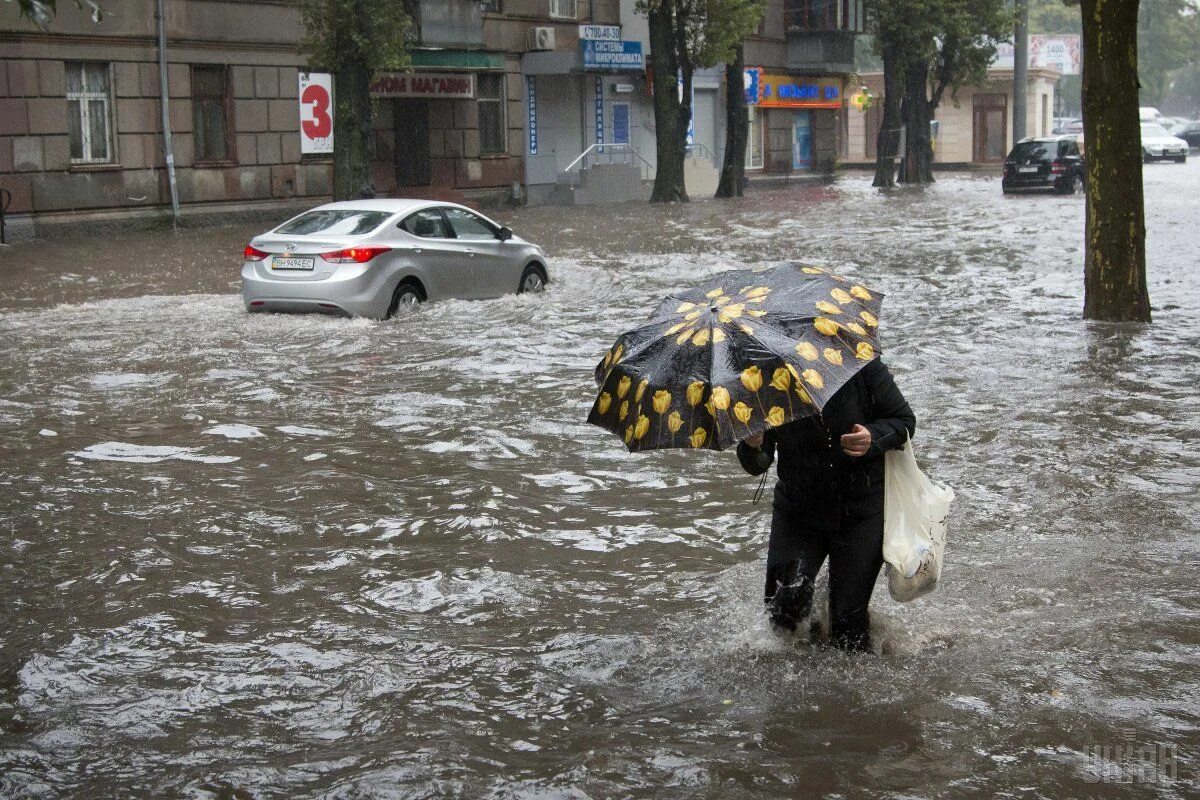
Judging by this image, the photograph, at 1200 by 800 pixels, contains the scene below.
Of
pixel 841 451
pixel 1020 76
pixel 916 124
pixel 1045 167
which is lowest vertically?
pixel 841 451

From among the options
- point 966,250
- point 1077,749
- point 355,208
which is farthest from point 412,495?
point 966,250

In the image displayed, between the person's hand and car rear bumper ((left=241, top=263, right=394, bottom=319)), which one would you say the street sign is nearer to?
car rear bumper ((left=241, top=263, right=394, bottom=319))

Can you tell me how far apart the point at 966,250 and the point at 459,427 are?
14.9 meters

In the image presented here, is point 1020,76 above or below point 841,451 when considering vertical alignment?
above

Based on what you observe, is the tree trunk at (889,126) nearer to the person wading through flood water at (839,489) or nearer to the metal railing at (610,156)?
the metal railing at (610,156)

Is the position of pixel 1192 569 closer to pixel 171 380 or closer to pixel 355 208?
pixel 171 380

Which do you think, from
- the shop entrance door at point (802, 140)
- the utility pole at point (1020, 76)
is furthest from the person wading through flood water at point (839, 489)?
the utility pole at point (1020, 76)

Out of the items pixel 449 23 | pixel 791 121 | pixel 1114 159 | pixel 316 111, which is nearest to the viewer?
pixel 1114 159

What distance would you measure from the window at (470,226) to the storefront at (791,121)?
32.0 meters

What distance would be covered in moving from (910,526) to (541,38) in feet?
→ 109

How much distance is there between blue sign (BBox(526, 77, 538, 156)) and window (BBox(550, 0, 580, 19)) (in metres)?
2.17

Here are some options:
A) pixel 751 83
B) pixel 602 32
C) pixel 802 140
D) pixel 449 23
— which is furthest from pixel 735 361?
pixel 802 140

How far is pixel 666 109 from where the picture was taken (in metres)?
35.4

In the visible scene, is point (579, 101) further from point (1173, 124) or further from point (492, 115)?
point (1173, 124)
